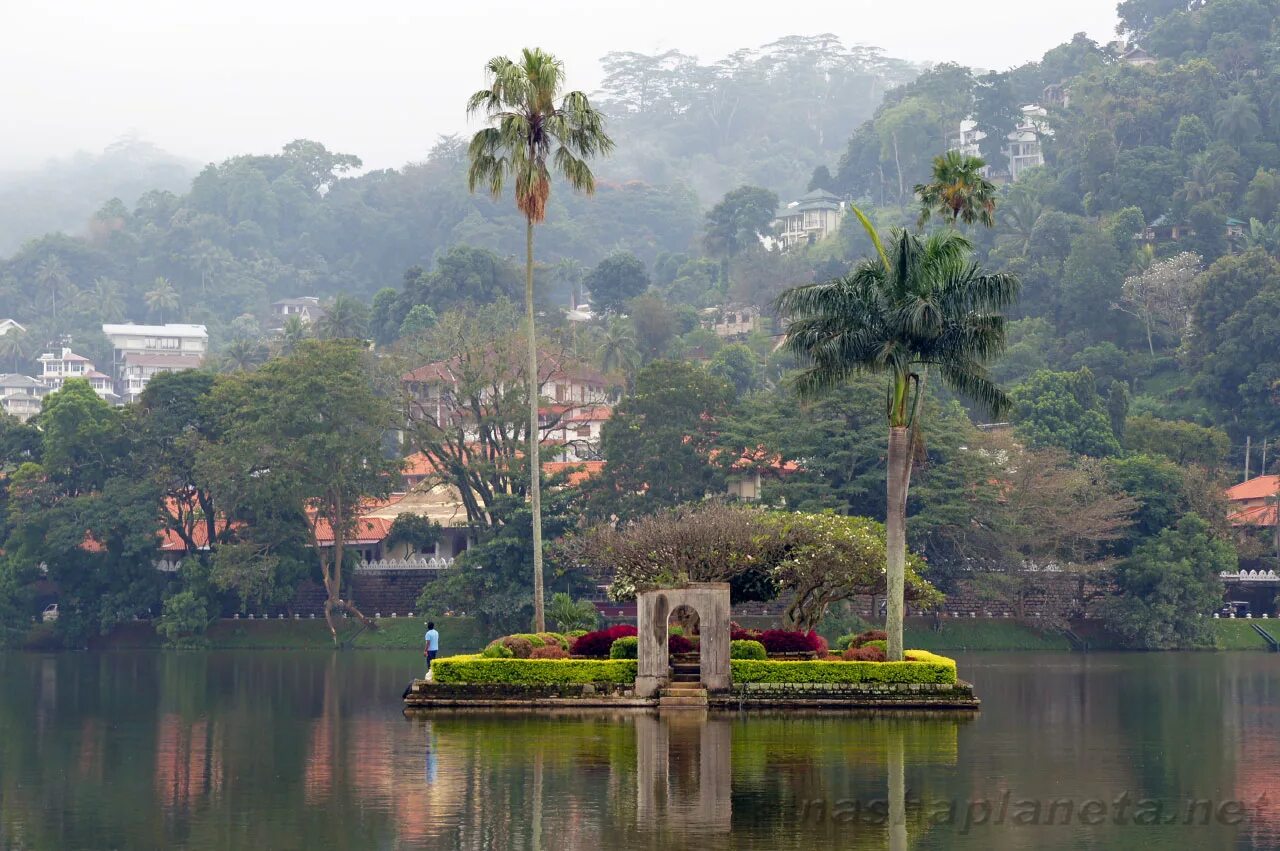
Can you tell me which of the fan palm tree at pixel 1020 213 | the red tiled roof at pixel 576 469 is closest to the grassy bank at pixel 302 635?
the red tiled roof at pixel 576 469

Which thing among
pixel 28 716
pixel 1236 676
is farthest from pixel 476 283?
pixel 28 716

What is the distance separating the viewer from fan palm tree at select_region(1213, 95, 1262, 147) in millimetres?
151500

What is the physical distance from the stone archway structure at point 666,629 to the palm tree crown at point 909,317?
286 inches

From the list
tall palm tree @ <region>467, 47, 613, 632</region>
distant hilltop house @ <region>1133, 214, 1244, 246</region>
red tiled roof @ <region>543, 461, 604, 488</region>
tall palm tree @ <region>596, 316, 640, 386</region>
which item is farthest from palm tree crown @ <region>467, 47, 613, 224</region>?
distant hilltop house @ <region>1133, 214, 1244, 246</region>

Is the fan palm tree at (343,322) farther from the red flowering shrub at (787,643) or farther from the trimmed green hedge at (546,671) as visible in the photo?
the trimmed green hedge at (546,671)

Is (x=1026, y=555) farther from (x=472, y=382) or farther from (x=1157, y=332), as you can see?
(x=1157, y=332)

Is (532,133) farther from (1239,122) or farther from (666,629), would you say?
(1239,122)

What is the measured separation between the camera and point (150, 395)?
95.3 m

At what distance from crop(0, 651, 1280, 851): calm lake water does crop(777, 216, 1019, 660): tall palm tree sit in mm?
6874

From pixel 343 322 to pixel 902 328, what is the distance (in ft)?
340

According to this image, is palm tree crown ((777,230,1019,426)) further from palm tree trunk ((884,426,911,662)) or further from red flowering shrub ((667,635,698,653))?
red flowering shrub ((667,635,698,653))

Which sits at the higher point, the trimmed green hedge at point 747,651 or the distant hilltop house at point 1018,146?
the distant hilltop house at point 1018,146

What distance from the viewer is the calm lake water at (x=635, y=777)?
91.4 ft

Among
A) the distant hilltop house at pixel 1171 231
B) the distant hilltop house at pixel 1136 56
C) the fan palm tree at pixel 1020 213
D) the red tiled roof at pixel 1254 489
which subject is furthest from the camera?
the distant hilltop house at pixel 1136 56
